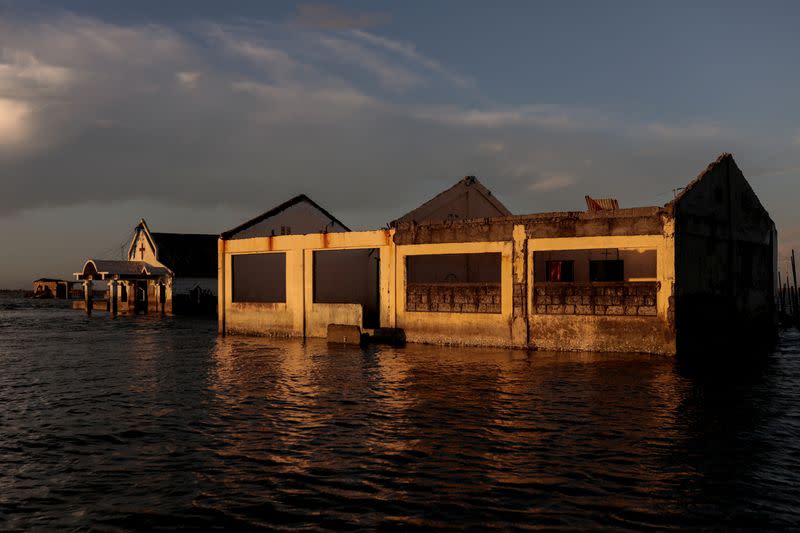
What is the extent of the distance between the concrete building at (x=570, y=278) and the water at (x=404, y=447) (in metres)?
2.81

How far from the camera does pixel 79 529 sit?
7.39 meters

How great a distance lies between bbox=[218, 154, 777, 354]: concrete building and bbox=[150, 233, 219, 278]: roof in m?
26.2

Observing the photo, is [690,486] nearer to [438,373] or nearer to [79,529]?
[79,529]

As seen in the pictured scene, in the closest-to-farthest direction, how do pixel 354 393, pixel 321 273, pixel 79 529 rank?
pixel 79 529 → pixel 354 393 → pixel 321 273

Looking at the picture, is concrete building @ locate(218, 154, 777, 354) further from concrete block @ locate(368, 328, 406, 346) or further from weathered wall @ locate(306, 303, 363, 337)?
concrete block @ locate(368, 328, 406, 346)

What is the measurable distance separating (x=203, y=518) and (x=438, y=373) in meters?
11.3

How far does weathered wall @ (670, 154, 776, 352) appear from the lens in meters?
22.0

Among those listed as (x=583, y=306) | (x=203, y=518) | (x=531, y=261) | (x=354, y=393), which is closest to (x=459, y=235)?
(x=531, y=261)

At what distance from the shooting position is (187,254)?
58.5m

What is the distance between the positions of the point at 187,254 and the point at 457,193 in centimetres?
3291

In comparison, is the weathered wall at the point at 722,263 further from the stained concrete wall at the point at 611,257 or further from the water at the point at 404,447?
the water at the point at 404,447

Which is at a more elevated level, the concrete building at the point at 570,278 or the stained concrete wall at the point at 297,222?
the stained concrete wall at the point at 297,222

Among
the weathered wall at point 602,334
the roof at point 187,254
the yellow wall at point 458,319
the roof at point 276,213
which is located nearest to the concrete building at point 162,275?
the roof at point 187,254

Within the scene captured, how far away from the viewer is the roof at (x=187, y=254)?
5703 centimetres
